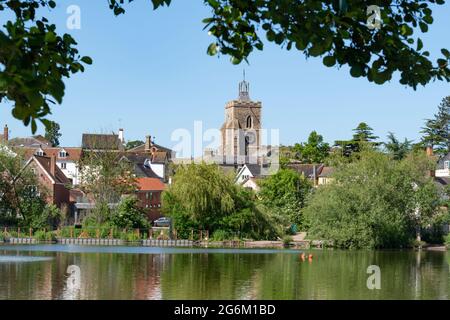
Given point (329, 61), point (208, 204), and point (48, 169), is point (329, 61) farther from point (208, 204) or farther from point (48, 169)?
point (48, 169)

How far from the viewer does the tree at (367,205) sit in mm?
49312

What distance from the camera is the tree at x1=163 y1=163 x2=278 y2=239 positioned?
52.1 metres

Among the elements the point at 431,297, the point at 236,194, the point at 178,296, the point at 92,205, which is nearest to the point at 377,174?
the point at 236,194

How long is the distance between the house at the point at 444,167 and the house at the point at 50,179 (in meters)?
43.7

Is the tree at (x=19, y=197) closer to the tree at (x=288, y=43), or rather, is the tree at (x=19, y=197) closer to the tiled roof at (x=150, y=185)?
the tiled roof at (x=150, y=185)

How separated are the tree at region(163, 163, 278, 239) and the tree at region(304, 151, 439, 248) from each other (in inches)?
181

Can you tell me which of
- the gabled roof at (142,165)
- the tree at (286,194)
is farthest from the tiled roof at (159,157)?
the tree at (286,194)

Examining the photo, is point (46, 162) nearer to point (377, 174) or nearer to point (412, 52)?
point (377, 174)

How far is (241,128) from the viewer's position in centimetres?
14100

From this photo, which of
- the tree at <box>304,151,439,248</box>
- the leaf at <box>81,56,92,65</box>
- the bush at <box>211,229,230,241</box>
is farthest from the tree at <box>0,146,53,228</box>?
the leaf at <box>81,56,92,65</box>

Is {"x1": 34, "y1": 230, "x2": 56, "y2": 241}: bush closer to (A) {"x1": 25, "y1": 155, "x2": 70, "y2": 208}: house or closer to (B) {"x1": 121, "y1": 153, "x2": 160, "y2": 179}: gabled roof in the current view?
(A) {"x1": 25, "y1": 155, "x2": 70, "y2": 208}: house

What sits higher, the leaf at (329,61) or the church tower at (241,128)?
the church tower at (241,128)

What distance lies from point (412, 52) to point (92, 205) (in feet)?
175

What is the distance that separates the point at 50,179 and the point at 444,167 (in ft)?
151
